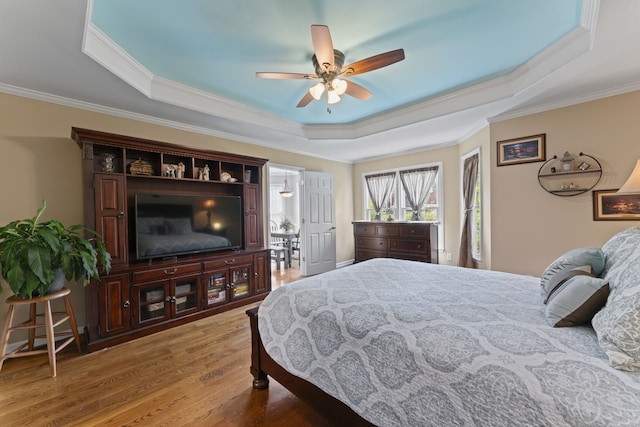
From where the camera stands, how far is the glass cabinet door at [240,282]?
11.4 feet

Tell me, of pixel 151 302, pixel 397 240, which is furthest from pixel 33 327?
pixel 397 240

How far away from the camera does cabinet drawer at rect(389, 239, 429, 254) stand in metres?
4.61

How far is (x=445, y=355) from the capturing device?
3.53 ft

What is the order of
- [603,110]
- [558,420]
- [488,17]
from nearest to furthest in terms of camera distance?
[558,420]
[488,17]
[603,110]

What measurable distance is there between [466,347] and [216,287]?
2976 mm

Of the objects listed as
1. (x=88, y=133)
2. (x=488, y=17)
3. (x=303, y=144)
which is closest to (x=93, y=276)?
(x=88, y=133)

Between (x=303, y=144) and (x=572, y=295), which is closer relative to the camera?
(x=572, y=295)

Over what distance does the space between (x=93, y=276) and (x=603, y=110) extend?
208 inches

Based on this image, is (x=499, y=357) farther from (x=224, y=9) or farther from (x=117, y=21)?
(x=117, y=21)

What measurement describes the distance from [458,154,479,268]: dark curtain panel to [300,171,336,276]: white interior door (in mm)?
2448

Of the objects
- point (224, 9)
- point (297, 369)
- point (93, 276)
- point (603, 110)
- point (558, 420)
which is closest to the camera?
point (558, 420)

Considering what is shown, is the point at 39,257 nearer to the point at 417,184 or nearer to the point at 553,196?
the point at 553,196

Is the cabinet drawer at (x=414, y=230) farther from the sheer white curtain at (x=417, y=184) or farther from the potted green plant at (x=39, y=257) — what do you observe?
the potted green plant at (x=39, y=257)

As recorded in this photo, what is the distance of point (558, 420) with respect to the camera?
80cm
